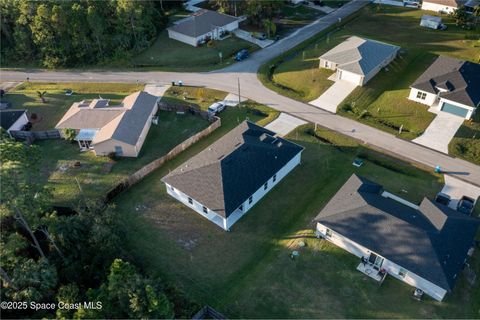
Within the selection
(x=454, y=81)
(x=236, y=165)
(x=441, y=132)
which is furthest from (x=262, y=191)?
(x=454, y=81)

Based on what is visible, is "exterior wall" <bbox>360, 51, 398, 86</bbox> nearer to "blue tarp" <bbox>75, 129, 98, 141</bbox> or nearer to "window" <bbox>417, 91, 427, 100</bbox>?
"window" <bbox>417, 91, 427, 100</bbox>

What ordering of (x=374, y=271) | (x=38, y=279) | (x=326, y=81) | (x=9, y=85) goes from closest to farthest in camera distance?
1. (x=38, y=279)
2. (x=374, y=271)
3. (x=326, y=81)
4. (x=9, y=85)

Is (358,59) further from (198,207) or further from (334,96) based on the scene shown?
(198,207)

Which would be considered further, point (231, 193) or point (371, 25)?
point (371, 25)

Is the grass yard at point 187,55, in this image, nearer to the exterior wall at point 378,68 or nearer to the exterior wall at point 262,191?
the exterior wall at point 378,68

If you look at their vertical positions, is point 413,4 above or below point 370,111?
above

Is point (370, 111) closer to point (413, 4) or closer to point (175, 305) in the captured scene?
point (175, 305)

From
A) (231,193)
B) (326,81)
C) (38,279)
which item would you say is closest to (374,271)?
(231,193)

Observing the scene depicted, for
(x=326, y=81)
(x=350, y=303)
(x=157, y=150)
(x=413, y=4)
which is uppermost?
(x=413, y=4)
